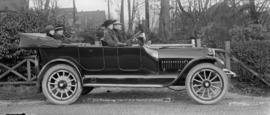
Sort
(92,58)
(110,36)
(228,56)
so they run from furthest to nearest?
(228,56), (110,36), (92,58)

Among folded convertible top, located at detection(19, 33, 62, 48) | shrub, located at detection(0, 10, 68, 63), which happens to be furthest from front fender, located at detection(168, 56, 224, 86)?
shrub, located at detection(0, 10, 68, 63)

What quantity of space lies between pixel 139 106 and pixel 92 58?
1380 millimetres

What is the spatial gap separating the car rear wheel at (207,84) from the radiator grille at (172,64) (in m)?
0.29

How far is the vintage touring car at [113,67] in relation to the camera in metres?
5.88

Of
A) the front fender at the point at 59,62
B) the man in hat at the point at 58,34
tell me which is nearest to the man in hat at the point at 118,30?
the man in hat at the point at 58,34

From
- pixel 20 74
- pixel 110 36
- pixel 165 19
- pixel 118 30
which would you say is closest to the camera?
pixel 110 36

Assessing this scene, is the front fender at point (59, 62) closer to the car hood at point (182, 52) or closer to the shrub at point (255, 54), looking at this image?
the car hood at point (182, 52)

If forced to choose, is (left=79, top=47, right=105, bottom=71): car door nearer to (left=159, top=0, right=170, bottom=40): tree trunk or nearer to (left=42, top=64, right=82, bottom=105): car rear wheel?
(left=42, top=64, right=82, bottom=105): car rear wheel

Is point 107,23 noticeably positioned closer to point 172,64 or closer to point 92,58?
point 92,58

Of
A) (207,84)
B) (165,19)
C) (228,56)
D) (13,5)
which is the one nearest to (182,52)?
(207,84)

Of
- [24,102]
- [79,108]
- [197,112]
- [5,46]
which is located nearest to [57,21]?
[5,46]

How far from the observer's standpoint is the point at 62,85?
602 cm

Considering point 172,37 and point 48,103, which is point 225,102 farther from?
point 172,37

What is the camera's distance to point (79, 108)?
18.6 feet
